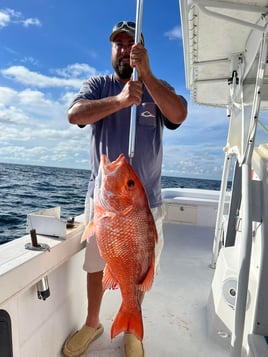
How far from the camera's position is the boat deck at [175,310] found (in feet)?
6.14

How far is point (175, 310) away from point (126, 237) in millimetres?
1541

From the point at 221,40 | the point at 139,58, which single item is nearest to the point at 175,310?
the point at 139,58

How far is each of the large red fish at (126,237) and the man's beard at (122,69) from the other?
739 millimetres

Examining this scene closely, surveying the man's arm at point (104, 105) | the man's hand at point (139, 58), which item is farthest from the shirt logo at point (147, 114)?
the man's hand at point (139, 58)

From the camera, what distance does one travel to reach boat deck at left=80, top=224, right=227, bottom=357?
6.14 ft

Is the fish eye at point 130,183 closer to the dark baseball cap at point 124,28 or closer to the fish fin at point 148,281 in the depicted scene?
the fish fin at point 148,281

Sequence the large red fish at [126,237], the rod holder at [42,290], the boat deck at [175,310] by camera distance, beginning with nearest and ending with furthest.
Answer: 1. the large red fish at [126,237]
2. the rod holder at [42,290]
3. the boat deck at [175,310]

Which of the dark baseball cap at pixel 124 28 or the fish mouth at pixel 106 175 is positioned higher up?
the dark baseball cap at pixel 124 28

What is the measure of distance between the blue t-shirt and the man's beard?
55mm

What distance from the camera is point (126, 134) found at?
5.44 ft

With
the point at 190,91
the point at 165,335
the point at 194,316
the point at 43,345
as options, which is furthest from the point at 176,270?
the point at 190,91

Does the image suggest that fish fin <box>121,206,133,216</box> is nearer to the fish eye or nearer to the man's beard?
the fish eye

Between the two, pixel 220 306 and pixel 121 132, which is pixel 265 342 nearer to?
pixel 220 306

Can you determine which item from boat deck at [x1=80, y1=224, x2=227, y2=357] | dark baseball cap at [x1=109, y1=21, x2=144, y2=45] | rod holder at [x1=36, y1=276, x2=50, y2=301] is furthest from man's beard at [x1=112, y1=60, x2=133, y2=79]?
boat deck at [x1=80, y1=224, x2=227, y2=357]
